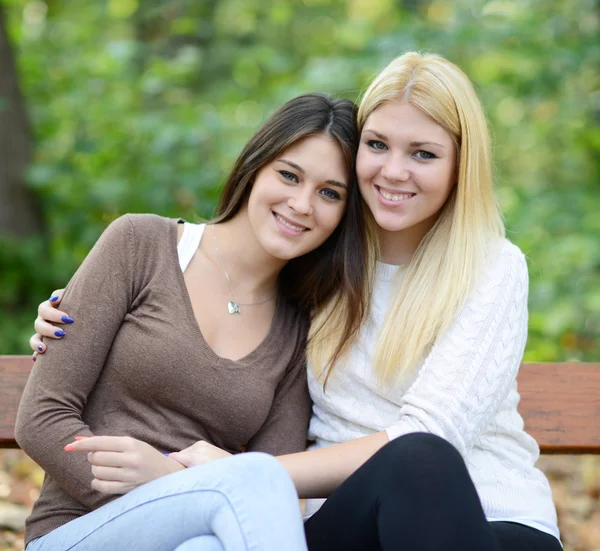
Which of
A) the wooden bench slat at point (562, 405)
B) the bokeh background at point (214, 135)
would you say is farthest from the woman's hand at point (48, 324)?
the bokeh background at point (214, 135)

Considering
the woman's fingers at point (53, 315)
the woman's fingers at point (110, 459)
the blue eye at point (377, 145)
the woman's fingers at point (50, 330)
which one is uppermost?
the blue eye at point (377, 145)

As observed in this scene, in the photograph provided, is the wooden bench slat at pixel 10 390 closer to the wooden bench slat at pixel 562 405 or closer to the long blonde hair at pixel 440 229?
the long blonde hair at pixel 440 229

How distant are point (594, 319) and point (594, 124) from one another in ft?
4.37

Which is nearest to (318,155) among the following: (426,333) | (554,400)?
(426,333)

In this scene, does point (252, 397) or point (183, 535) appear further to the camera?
point (252, 397)

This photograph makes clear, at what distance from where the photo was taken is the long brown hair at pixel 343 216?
2330mm

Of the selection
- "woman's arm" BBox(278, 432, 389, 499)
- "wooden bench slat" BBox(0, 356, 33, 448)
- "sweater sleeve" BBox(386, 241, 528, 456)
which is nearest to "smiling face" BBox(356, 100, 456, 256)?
"sweater sleeve" BBox(386, 241, 528, 456)

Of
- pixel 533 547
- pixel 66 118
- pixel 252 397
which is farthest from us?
pixel 66 118

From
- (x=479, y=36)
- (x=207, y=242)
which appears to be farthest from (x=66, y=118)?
(x=207, y=242)

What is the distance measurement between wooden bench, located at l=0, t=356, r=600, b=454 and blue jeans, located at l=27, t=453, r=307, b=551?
2.29 feet

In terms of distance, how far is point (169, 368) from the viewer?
219cm

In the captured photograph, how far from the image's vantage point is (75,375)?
212 cm

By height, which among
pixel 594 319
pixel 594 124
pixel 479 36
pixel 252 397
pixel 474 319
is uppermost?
pixel 479 36

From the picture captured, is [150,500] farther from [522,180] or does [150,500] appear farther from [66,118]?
[522,180]
